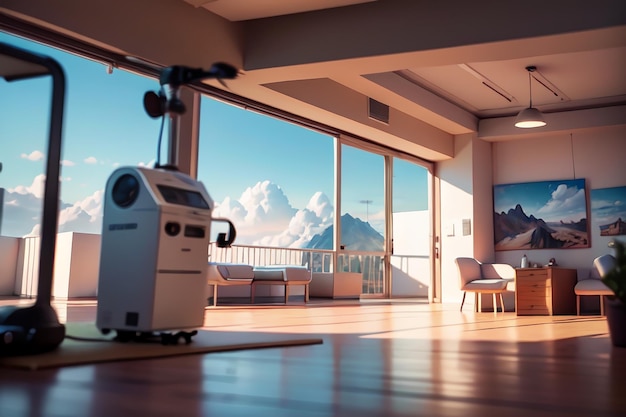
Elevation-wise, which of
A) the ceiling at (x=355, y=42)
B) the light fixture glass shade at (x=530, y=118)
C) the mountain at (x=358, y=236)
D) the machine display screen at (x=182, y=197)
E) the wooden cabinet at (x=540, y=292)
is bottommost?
the wooden cabinet at (x=540, y=292)

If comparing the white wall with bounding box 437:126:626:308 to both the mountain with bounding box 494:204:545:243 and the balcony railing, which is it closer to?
the mountain with bounding box 494:204:545:243

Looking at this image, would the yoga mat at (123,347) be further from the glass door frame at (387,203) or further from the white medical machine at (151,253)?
the glass door frame at (387,203)

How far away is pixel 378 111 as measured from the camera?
8.62m

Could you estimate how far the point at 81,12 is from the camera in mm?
5012

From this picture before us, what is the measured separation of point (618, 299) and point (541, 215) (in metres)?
6.10

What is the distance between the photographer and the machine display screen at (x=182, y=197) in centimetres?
304

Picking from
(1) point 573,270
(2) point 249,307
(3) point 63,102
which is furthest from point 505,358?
(1) point 573,270

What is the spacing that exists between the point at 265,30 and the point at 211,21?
21.8 inches

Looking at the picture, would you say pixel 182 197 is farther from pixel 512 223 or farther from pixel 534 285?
pixel 512 223

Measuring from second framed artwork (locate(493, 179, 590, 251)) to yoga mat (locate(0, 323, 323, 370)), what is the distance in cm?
689

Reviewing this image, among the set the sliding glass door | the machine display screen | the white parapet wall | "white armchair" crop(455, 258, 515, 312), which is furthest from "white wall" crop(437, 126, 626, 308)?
the machine display screen

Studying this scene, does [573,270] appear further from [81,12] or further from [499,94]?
[81,12]

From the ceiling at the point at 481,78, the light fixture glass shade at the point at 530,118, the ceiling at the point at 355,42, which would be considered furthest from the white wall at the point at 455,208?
the light fixture glass shade at the point at 530,118

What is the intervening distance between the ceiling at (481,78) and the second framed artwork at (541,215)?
47.3 inches
